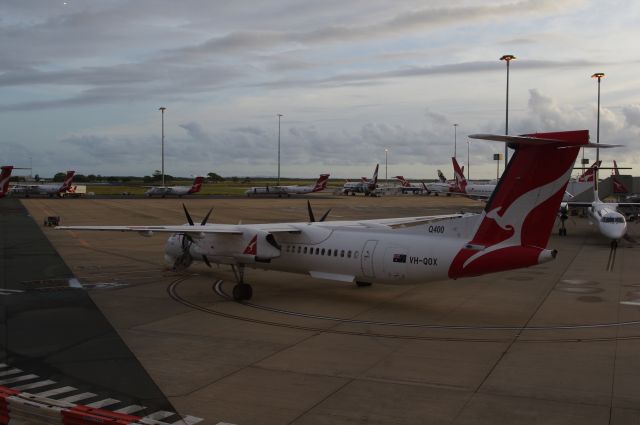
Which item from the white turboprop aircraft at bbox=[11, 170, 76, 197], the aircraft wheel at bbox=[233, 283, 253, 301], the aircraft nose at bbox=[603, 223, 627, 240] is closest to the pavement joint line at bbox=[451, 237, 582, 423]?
the aircraft wheel at bbox=[233, 283, 253, 301]

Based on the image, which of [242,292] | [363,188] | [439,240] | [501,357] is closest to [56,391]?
[242,292]

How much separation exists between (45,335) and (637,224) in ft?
183

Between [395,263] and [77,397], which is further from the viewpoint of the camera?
[395,263]

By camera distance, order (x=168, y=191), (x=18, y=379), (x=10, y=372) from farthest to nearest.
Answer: (x=168, y=191)
(x=10, y=372)
(x=18, y=379)

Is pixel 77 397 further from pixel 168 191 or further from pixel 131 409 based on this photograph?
pixel 168 191

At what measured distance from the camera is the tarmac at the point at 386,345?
11.0 m

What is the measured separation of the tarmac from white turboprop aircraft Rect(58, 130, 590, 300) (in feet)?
4.88

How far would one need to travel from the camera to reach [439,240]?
18.2m

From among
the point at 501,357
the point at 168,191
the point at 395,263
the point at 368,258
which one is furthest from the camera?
the point at 168,191

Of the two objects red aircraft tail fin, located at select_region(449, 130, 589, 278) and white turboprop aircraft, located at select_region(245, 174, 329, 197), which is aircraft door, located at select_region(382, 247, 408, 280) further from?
white turboprop aircraft, located at select_region(245, 174, 329, 197)

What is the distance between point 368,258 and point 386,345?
4657mm

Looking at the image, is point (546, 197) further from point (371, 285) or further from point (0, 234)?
point (0, 234)

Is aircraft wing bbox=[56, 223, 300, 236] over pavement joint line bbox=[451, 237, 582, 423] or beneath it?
over

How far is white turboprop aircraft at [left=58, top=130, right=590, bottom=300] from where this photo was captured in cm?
1641
